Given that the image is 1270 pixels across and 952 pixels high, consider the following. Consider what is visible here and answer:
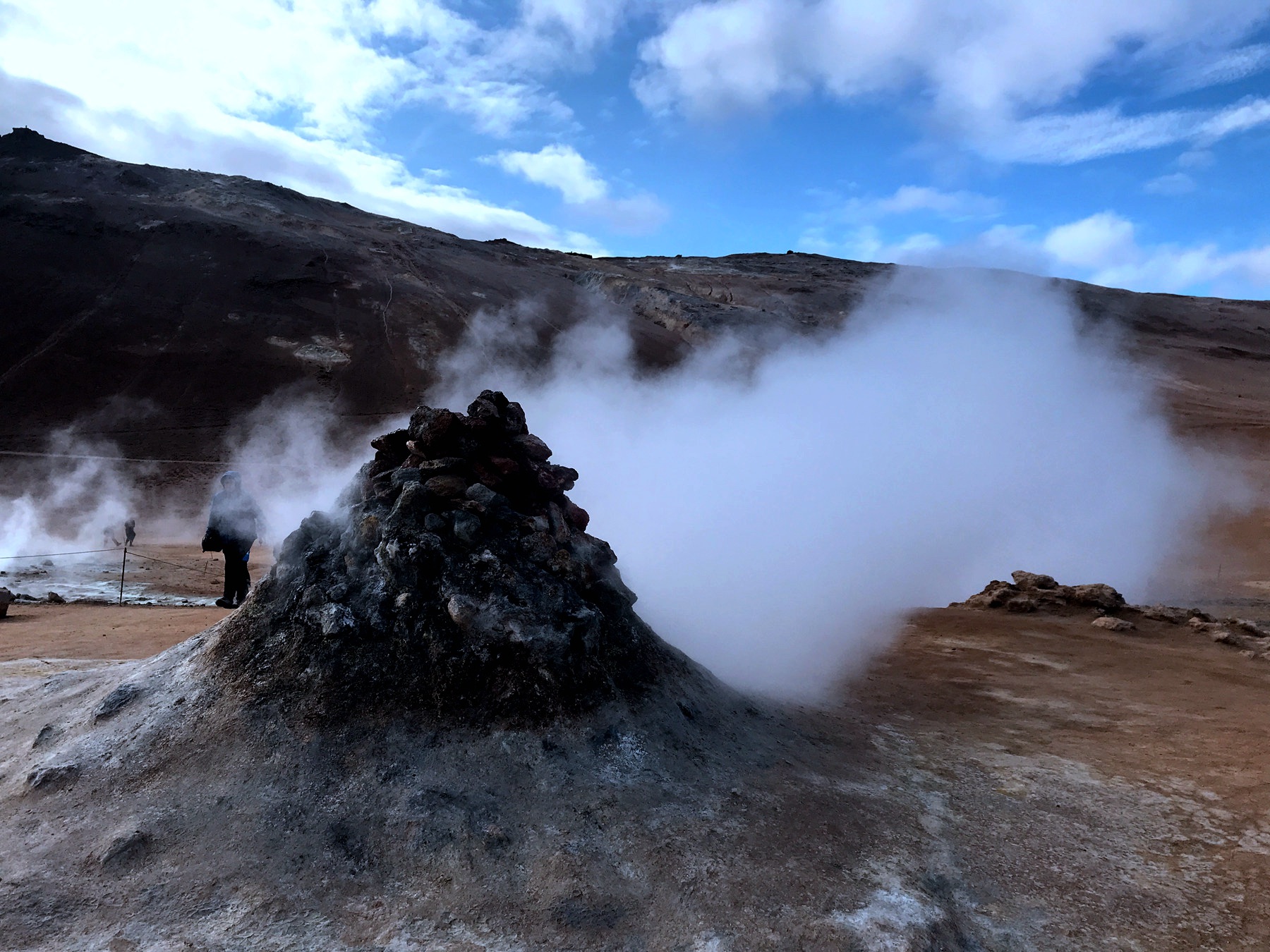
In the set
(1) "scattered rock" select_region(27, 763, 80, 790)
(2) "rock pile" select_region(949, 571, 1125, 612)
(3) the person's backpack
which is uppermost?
(2) "rock pile" select_region(949, 571, 1125, 612)

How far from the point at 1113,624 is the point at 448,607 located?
6.32m

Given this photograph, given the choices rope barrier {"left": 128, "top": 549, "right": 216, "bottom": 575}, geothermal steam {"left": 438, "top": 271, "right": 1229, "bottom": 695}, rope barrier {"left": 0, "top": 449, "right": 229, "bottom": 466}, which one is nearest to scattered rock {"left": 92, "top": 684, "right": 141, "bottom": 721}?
geothermal steam {"left": 438, "top": 271, "right": 1229, "bottom": 695}

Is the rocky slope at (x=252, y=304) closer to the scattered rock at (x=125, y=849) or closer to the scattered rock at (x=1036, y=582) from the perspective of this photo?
the scattered rock at (x=1036, y=582)

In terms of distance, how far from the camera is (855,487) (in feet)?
32.8

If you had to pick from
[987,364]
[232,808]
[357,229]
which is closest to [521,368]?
[987,364]

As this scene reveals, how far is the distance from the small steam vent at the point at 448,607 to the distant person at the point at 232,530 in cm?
391

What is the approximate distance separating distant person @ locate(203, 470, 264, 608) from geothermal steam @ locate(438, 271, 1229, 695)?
3265 mm

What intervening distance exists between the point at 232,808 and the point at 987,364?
19461mm

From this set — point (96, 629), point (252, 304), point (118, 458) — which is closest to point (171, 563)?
point (96, 629)

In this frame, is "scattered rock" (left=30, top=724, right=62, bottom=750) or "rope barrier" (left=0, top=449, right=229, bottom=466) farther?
"rope barrier" (left=0, top=449, right=229, bottom=466)

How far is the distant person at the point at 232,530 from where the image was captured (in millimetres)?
7410

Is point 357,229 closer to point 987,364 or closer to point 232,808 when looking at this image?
point 987,364

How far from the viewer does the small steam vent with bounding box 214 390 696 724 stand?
135 inches

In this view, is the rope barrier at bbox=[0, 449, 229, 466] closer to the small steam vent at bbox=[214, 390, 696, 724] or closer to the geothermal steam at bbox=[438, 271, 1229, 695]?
the geothermal steam at bbox=[438, 271, 1229, 695]
